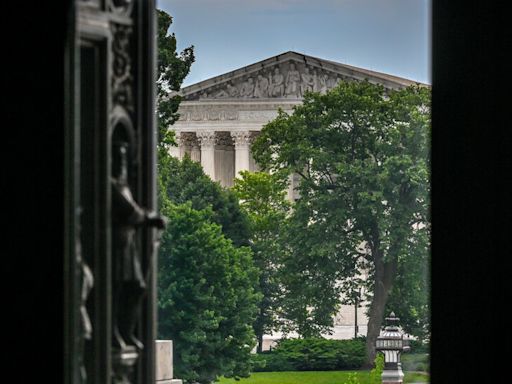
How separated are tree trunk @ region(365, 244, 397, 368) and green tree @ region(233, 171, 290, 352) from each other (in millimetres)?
2923

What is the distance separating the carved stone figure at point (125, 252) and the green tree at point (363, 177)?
5613 centimetres

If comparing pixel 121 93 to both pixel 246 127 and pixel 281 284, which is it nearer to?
pixel 281 284

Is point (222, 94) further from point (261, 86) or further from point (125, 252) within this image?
point (125, 252)

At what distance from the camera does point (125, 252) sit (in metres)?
4.86

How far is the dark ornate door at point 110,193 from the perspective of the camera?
178 inches

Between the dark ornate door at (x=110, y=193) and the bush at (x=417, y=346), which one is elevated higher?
the dark ornate door at (x=110, y=193)

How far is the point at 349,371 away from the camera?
2452 inches

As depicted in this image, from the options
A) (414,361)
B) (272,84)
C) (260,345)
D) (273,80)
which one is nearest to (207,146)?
(272,84)

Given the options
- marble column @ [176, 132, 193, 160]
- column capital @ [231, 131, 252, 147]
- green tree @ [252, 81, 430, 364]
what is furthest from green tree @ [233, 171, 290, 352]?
column capital @ [231, 131, 252, 147]

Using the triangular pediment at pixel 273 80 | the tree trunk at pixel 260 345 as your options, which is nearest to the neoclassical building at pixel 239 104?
the triangular pediment at pixel 273 80

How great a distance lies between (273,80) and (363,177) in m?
20.4

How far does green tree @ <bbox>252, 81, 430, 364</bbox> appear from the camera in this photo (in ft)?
202

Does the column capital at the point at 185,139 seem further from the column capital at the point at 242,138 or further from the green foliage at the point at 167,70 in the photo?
the green foliage at the point at 167,70

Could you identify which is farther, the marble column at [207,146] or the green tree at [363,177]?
the marble column at [207,146]
